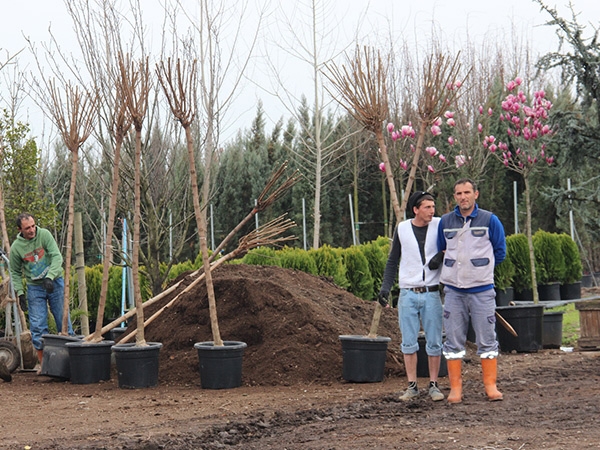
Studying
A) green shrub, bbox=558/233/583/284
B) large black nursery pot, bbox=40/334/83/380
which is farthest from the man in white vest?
green shrub, bbox=558/233/583/284

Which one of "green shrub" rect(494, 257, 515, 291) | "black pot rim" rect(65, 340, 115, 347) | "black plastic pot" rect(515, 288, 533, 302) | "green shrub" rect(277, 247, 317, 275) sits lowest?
"black pot rim" rect(65, 340, 115, 347)

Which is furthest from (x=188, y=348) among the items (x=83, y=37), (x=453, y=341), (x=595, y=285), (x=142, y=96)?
(x=595, y=285)

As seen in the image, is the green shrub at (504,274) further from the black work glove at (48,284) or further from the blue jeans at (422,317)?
the black work glove at (48,284)

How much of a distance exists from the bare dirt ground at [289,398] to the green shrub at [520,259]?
4212 mm

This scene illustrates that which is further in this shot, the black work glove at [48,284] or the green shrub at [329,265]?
the green shrub at [329,265]

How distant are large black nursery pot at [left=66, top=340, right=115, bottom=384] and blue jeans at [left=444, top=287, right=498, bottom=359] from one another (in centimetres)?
357

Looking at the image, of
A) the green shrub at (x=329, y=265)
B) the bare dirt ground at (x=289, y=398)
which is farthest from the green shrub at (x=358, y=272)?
the bare dirt ground at (x=289, y=398)

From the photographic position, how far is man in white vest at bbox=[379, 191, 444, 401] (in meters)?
6.41

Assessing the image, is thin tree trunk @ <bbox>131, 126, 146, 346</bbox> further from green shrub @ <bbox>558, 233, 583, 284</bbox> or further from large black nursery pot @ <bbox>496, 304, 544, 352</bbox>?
green shrub @ <bbox>558, 233, 583, 284</bbox>

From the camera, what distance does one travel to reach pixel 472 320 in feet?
20.4

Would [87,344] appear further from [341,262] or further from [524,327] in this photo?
[341,262]

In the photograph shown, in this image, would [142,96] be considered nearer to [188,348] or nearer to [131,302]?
[188,348]

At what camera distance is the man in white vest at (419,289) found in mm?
6406

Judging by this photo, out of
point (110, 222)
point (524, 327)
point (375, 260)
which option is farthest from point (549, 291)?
point (110, 222)
